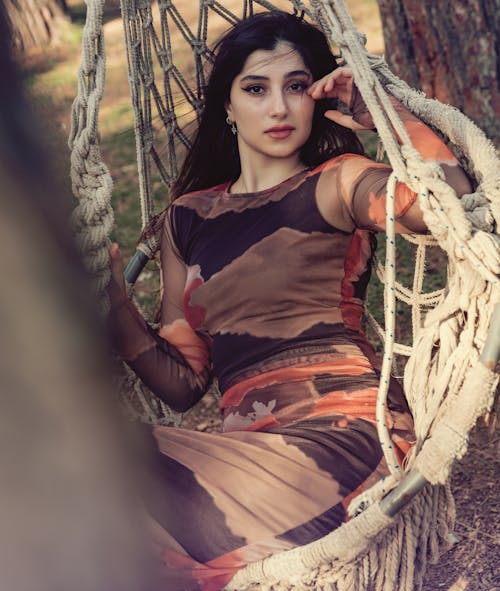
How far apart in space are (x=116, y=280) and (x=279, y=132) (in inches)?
23.7

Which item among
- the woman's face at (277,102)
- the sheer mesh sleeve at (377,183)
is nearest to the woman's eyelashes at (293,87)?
the woman's face at (277,102)

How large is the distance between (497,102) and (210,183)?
5.10 ft

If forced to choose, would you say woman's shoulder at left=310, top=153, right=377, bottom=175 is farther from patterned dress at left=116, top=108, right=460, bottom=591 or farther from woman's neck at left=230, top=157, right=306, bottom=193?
woman's neck at left=230, top=157, right=306, bottom=193

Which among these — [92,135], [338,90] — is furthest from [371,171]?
[92,135]

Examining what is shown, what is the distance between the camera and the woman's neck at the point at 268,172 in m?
1.95

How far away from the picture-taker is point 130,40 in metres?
2.10

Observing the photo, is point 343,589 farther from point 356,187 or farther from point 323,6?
point 323,6

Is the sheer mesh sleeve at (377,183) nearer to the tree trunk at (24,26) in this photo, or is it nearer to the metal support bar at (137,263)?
the metal support bar at (137,263)

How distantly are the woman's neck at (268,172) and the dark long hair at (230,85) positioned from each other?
55mm

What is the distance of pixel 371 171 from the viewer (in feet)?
5.49

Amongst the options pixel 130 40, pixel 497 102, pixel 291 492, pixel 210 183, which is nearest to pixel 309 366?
pixel 291 492

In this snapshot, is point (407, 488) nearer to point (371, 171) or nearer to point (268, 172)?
point (371, 171)

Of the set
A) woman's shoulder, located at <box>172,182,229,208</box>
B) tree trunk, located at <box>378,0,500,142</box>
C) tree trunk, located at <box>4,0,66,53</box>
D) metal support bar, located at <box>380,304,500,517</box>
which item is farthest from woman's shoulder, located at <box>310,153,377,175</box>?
tree trunk, located at <box>378,0,500,142</box>

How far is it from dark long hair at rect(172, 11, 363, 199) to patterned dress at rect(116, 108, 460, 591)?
13cm
